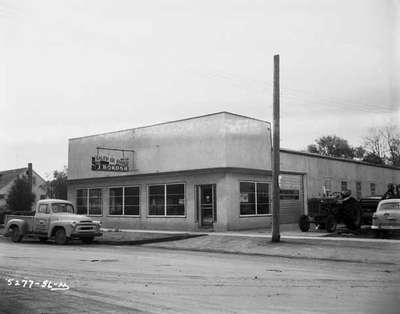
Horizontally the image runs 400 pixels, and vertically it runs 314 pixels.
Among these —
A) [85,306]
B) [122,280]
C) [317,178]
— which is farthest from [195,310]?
[317,178]

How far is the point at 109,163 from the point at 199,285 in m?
18.1

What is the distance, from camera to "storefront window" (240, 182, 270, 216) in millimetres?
25141

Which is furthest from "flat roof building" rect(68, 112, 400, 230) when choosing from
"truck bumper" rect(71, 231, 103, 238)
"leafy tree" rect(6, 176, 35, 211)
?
"leafy tree" rect(6, 176, 35, 211)

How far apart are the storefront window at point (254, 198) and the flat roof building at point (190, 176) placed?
0.05 metres

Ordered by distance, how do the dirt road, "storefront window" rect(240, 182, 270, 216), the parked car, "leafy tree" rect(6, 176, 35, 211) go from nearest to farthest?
1. the dirt road
2. the parked car
3. "storefront window" rect(240, 182, 270, 216)
4. "leafy tree" rect(6, 176, 35, 211)

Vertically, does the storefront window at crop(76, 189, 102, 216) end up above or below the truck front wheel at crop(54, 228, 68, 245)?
above

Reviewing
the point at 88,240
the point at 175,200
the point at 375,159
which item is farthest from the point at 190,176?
the point at 375,159

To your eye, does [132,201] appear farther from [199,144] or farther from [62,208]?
[62,208]

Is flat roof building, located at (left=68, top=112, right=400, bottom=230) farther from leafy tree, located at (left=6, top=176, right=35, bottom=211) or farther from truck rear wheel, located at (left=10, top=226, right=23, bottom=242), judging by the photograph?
leafy tree, located at (left=6, top=176, right=35, bottom=211)

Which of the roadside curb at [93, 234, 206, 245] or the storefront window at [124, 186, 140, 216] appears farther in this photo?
the storefront window at [124, 186, 140, 216]

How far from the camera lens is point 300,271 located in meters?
12.3

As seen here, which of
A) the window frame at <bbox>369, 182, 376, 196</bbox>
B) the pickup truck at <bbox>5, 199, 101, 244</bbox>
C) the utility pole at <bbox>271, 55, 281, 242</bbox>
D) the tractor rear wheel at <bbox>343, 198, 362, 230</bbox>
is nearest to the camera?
the utility pole at <bbox>271, 55, 281, 242</bbox>

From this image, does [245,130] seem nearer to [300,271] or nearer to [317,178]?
[317,178]

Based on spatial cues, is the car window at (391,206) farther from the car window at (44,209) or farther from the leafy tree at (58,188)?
the leafy tree at (58,188)
